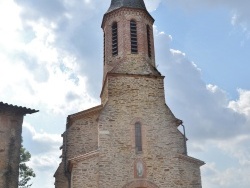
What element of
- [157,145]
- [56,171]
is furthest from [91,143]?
[157,145]

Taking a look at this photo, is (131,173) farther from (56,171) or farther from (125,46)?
(125,46)

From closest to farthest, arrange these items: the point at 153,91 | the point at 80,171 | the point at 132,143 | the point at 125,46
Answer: the point at 80,171 < the point at 132,143 < the point at 153,91 < the point at 125,46

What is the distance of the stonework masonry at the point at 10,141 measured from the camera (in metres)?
17.2

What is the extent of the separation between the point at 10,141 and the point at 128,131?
20.5 feet

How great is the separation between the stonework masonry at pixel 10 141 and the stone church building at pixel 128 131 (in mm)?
2818

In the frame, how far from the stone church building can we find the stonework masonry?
9.25 ft

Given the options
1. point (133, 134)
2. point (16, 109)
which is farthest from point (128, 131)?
point (16, 109)

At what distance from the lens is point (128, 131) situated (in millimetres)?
18625

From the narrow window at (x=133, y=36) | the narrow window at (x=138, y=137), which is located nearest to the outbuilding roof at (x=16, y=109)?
the narrow window at (x=138, y=137)

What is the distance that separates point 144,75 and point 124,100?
2060 millimetres

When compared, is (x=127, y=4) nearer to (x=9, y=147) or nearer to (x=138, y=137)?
(x=138, y=137)

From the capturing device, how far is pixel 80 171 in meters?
17.3

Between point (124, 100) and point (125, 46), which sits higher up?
point (125, 46)

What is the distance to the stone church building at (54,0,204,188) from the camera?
1753 cm
